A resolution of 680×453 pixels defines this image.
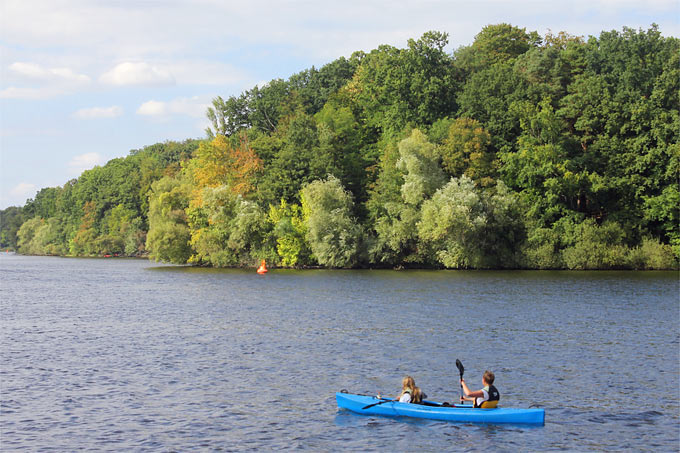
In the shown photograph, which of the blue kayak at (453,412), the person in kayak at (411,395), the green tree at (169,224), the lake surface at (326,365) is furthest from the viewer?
the green tree at (169,224)

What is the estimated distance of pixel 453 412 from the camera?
72.1 feet

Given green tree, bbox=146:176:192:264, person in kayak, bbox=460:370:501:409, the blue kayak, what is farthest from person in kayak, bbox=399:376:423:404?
green tree, bbox=146:176:192:264

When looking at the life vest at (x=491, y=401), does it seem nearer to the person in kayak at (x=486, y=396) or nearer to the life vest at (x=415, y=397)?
the person in kayak at (x=486, y=396)

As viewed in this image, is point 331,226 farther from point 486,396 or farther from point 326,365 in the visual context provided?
point 486,396

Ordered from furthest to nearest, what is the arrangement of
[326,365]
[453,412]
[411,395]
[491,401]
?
[326,365] < [411,395] < [491,401] < [453,412]

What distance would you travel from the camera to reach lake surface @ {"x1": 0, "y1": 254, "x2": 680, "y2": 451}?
21.0 m

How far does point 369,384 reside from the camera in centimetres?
2667

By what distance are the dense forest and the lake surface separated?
65.8 feet

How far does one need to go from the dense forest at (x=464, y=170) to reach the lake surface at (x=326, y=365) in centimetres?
2004

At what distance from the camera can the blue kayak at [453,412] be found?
71.3 ft

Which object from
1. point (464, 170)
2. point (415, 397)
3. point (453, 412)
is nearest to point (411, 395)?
point (415, 397)

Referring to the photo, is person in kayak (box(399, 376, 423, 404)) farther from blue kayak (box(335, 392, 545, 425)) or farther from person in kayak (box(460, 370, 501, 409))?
person in kayak (box(460, 370, 501, 409))

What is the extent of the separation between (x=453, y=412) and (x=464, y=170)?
6338 centimetres

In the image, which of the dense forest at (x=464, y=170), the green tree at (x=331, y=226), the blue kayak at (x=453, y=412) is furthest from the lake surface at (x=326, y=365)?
the green tree at (x=331, y=226)
